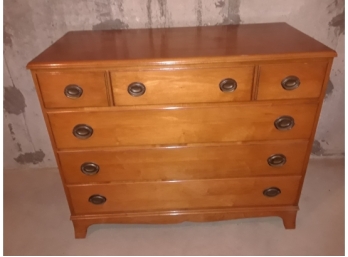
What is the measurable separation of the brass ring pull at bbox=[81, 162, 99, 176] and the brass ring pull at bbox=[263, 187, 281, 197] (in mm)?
806

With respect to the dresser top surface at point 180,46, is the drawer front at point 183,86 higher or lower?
lower

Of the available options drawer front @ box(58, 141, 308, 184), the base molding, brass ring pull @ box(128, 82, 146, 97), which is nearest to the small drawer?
drawer front @ box(58, 141, 308, 184)

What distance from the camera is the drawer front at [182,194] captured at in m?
1.51

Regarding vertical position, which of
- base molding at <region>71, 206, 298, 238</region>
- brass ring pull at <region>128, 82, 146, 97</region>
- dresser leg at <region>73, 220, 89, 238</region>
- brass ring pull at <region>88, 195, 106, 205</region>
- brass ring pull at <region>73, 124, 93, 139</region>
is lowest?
dresser leg at <region>73, 220, 89, 238</region>

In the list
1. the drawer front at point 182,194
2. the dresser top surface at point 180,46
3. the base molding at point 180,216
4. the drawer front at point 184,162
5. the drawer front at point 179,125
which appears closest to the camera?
the dresser top surface at point 180,46

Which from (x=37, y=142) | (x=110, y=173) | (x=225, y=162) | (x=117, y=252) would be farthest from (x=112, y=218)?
(x=37, y=142)

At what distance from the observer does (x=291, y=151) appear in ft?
4.64

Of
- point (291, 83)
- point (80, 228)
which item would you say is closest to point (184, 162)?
point (291, 83)

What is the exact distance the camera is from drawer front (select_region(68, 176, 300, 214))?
151 centimetres

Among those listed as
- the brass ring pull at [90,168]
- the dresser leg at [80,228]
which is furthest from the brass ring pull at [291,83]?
the dresser leg at [80,228]

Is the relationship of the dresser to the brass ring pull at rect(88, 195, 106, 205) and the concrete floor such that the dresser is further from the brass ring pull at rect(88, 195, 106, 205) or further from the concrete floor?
the concrete floor

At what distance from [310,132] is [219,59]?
0.54m

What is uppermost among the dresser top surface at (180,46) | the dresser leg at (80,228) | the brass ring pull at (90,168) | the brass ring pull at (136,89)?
the dresser top surface at (180,46)

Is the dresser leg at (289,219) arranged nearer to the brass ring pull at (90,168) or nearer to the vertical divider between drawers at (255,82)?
the vertical divider between drawers at (255,82)
